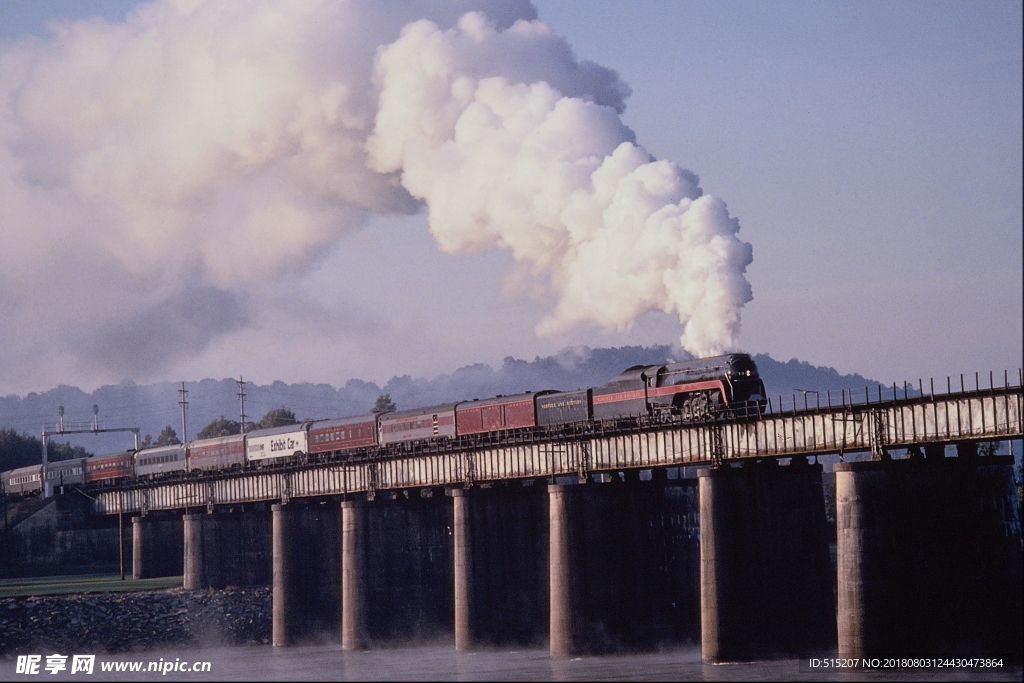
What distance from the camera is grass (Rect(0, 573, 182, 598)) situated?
108 meters

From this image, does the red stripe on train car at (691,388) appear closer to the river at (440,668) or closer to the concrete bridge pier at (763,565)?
the concrete bridge pier at (763,565)

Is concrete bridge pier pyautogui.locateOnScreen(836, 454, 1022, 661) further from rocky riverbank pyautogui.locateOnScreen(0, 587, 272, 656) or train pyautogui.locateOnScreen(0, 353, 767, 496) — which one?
rocky riverbank pyautogui.locateOnScreen(0, 587, 272, 656)

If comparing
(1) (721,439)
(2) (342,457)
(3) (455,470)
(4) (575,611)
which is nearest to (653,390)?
(1) (721,439)

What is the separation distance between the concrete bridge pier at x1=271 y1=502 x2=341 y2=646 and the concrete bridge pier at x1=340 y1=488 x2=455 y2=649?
3.73 metres

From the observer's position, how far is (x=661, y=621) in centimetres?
7862

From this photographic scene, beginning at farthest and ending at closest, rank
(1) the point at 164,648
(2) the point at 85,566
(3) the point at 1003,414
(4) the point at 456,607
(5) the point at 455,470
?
(2) the point at 85,566 → (1) the point at 164,648 → (5) the point at 455,470 → (4) the point at 456,607 → (3) the point at 1003,414

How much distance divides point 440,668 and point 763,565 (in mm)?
17647

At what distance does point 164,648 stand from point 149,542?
2841cm

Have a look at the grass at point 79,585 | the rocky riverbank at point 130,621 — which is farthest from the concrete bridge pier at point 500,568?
the grass at point 79,585

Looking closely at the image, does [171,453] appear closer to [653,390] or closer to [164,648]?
[164,648]

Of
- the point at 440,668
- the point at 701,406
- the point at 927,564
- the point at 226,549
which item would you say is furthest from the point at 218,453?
the point at 927,564

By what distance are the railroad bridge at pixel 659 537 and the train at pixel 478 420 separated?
1205mm

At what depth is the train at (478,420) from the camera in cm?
7338

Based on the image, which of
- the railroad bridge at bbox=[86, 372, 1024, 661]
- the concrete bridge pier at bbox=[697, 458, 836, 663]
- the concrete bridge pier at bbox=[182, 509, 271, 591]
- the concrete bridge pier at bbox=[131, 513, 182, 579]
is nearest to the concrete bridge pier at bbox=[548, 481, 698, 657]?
the railroad bridge at bbox=[86, 372, 1024, 661]
